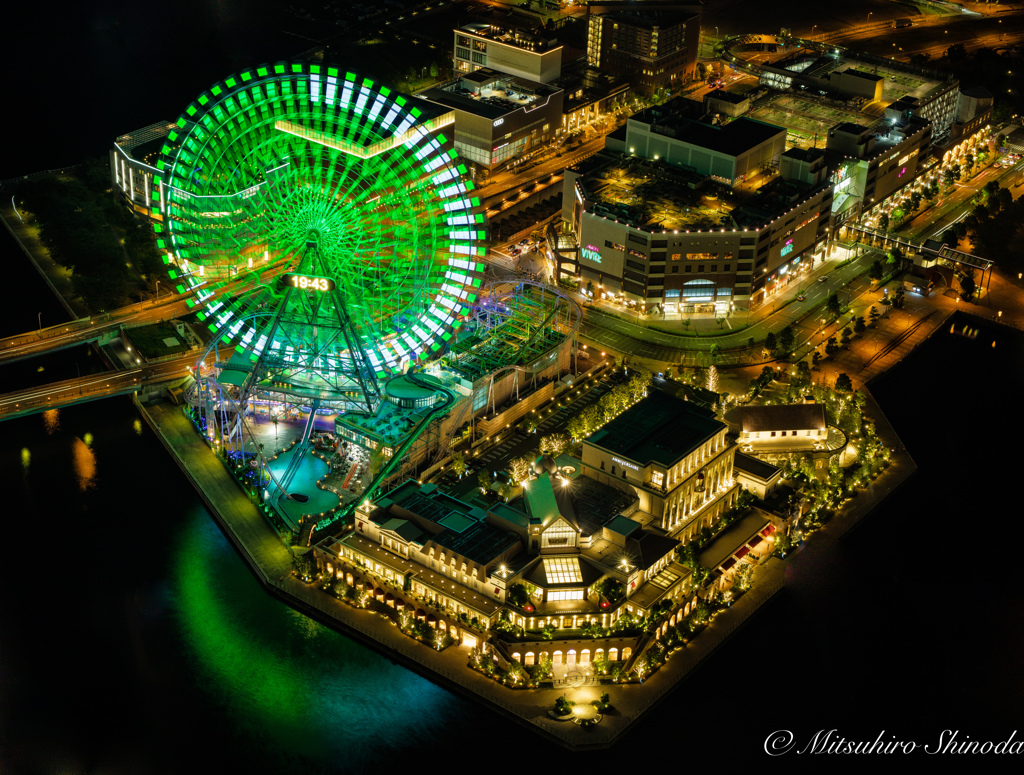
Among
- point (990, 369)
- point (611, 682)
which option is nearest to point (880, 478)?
point (990, 369)

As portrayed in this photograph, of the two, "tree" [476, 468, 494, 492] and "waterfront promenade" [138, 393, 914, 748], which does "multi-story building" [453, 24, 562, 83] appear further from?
"waterfront promenade" [138, 393, 914, 748]

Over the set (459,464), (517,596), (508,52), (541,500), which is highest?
(508,52)

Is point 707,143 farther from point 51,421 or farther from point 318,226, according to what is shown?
point 51,421

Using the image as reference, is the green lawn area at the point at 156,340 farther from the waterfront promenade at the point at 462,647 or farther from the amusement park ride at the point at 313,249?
the waterfront promenade at the point at 462,647

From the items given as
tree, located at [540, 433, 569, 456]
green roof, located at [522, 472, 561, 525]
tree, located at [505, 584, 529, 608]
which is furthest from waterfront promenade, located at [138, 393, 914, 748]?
tree, located at [540, 433, 569, 456]

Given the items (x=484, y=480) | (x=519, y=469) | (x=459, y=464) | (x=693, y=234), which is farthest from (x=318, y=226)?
(x=693, y=234)

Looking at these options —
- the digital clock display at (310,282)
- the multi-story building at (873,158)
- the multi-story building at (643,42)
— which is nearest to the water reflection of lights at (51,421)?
the digital clock display at (310,282)

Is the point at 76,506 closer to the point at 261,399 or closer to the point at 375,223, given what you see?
the point at 261,399
